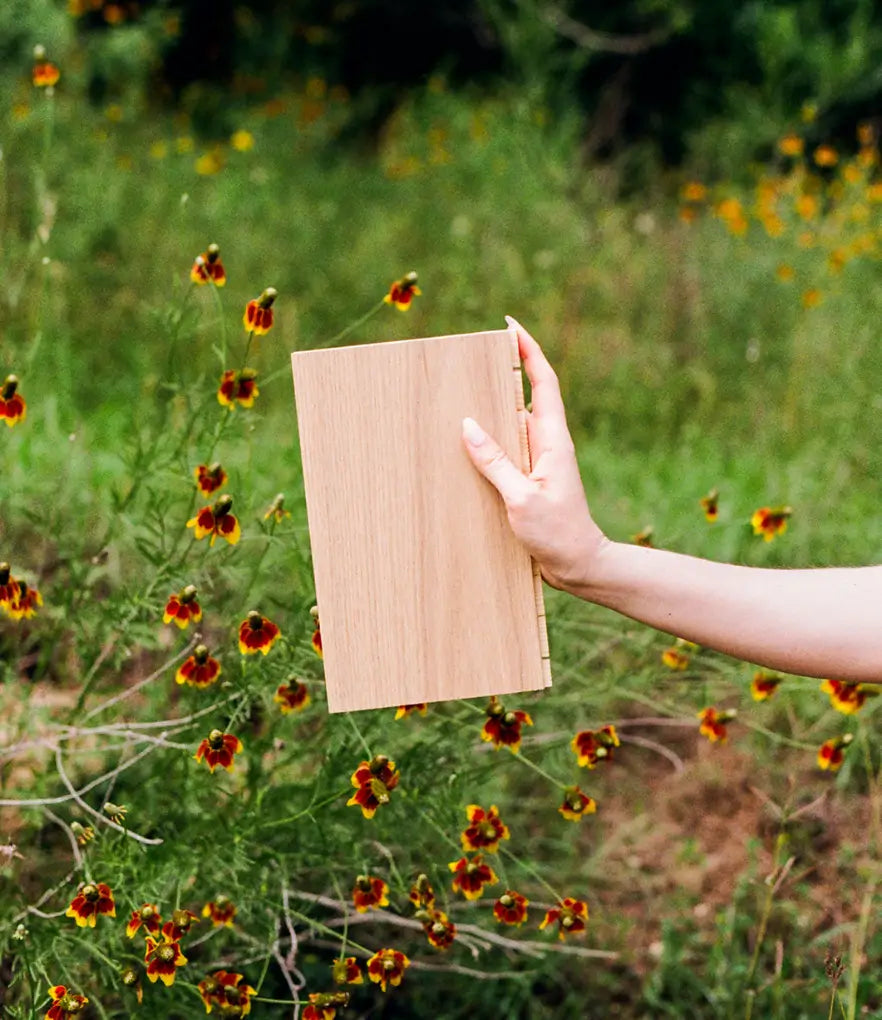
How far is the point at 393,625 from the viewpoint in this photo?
1336 millimetres

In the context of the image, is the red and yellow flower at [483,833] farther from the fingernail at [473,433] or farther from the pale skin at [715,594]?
the fingernail at [473,433]

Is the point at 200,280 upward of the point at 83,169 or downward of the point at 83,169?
downward

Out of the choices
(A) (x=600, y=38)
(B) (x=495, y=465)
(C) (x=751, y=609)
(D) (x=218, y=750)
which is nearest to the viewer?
(B) (x=495, y=465)

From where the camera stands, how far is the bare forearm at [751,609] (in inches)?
55.1

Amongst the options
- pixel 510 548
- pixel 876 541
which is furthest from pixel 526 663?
pixel 876 541

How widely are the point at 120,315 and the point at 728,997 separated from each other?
3.39 meters

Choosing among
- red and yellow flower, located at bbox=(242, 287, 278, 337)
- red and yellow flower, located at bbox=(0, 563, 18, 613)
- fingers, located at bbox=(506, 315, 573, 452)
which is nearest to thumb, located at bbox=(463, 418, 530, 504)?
fingers, located at bbox=(506, 315, 573, 452)

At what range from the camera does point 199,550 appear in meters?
2.03

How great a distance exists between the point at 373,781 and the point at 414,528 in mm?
365

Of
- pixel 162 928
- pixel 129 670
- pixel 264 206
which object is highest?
pixel 264 206

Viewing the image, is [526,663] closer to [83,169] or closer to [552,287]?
[552,287]

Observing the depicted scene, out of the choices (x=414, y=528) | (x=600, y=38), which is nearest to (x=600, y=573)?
(x=414, y=528)

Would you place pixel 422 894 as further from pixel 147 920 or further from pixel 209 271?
pixel 209 271

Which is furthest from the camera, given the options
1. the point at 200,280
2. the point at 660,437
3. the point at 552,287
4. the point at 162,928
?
the point at 552,287
